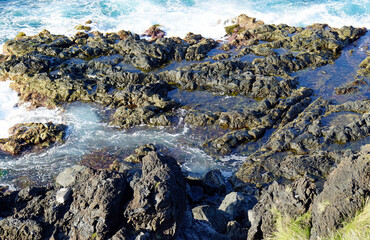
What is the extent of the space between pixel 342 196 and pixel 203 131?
16650 millimetres

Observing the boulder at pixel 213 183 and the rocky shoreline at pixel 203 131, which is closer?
the rocky shoreline at pixel 203 131

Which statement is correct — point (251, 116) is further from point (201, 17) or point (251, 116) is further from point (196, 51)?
point (201, 17)

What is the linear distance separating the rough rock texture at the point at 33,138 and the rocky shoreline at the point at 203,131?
0.10 m

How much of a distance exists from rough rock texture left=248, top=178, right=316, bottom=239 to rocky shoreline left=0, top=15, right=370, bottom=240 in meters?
0.04

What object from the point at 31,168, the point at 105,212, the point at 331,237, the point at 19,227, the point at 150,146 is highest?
the point at 331,237

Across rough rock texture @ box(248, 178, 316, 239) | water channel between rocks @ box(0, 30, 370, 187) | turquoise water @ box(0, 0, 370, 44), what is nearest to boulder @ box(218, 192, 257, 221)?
rough rock texture @ box(248, 178, 316, 239)

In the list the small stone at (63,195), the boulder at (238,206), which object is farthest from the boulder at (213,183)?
the small stone at (63,195)

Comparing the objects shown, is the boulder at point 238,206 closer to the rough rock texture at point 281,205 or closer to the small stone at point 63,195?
the rough rock texture at point 281,205

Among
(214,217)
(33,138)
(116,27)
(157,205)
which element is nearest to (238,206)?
(214,217)

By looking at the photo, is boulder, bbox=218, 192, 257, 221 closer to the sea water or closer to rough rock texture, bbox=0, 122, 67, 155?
the sea water

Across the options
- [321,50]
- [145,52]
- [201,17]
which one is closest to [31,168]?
[145,52]

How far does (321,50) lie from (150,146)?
24715mm

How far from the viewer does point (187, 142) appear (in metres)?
23.9

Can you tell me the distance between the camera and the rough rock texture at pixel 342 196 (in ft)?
27.0
